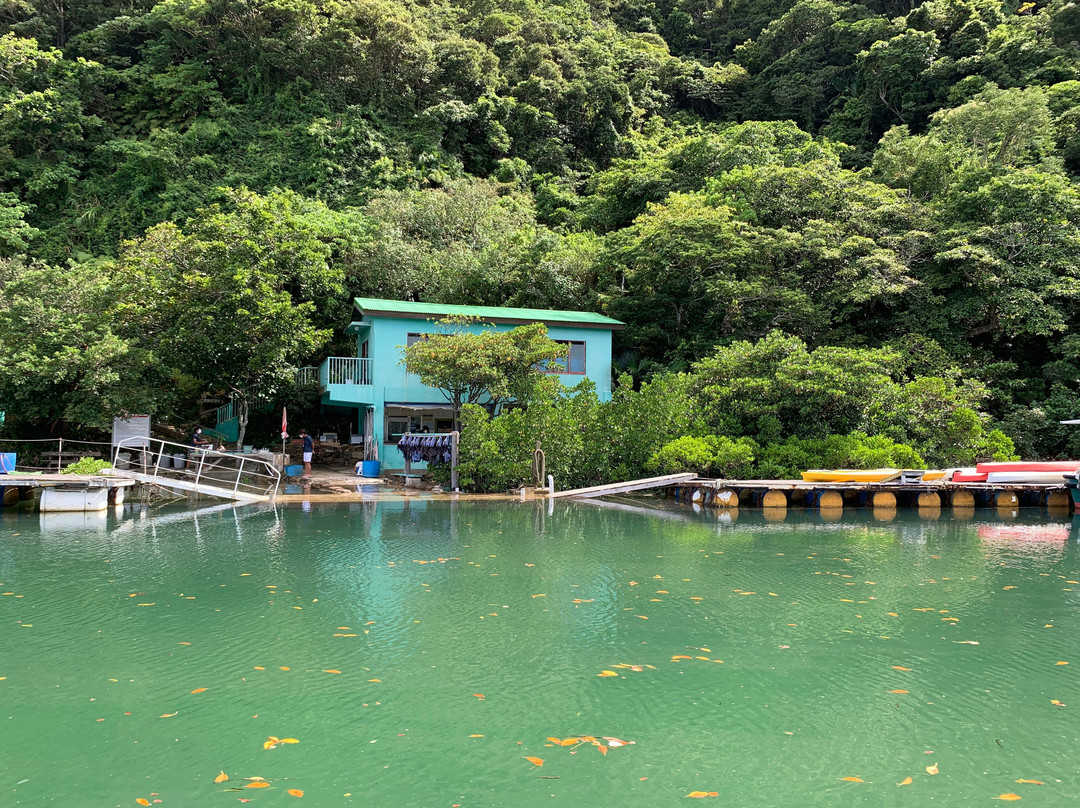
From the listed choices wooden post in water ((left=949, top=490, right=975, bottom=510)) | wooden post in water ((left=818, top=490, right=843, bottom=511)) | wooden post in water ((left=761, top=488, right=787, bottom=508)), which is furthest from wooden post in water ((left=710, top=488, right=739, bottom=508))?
wooden post in water ((left=949, top=490, right=975, bottom=510))

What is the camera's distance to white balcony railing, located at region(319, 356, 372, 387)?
76.0 feet

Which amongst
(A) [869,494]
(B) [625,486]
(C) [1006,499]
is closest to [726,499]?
(B) [625,486]

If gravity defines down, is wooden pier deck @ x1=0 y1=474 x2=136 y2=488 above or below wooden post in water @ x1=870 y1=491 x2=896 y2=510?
above

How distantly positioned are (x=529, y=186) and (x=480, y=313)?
1867 centimetres

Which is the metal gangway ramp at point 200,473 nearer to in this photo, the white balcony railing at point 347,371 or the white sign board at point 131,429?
the white sign board at point 131,429

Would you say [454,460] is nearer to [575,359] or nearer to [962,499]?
[575,359]

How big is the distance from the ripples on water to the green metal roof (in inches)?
490

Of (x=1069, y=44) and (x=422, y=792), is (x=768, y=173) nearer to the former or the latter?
(x=1069, y=44)

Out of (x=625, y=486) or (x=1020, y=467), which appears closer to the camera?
(x=1020, y=467)

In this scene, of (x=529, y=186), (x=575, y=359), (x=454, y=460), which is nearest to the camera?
(x=454, y=460)

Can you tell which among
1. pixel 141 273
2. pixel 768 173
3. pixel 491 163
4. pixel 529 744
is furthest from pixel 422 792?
pixel 491 163

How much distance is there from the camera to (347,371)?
23328 millimetres

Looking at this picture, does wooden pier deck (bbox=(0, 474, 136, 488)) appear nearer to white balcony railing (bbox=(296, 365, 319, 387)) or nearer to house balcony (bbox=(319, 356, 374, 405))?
house balcony (bbox=(319, 356, 374, 405))

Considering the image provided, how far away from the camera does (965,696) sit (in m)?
5.22
